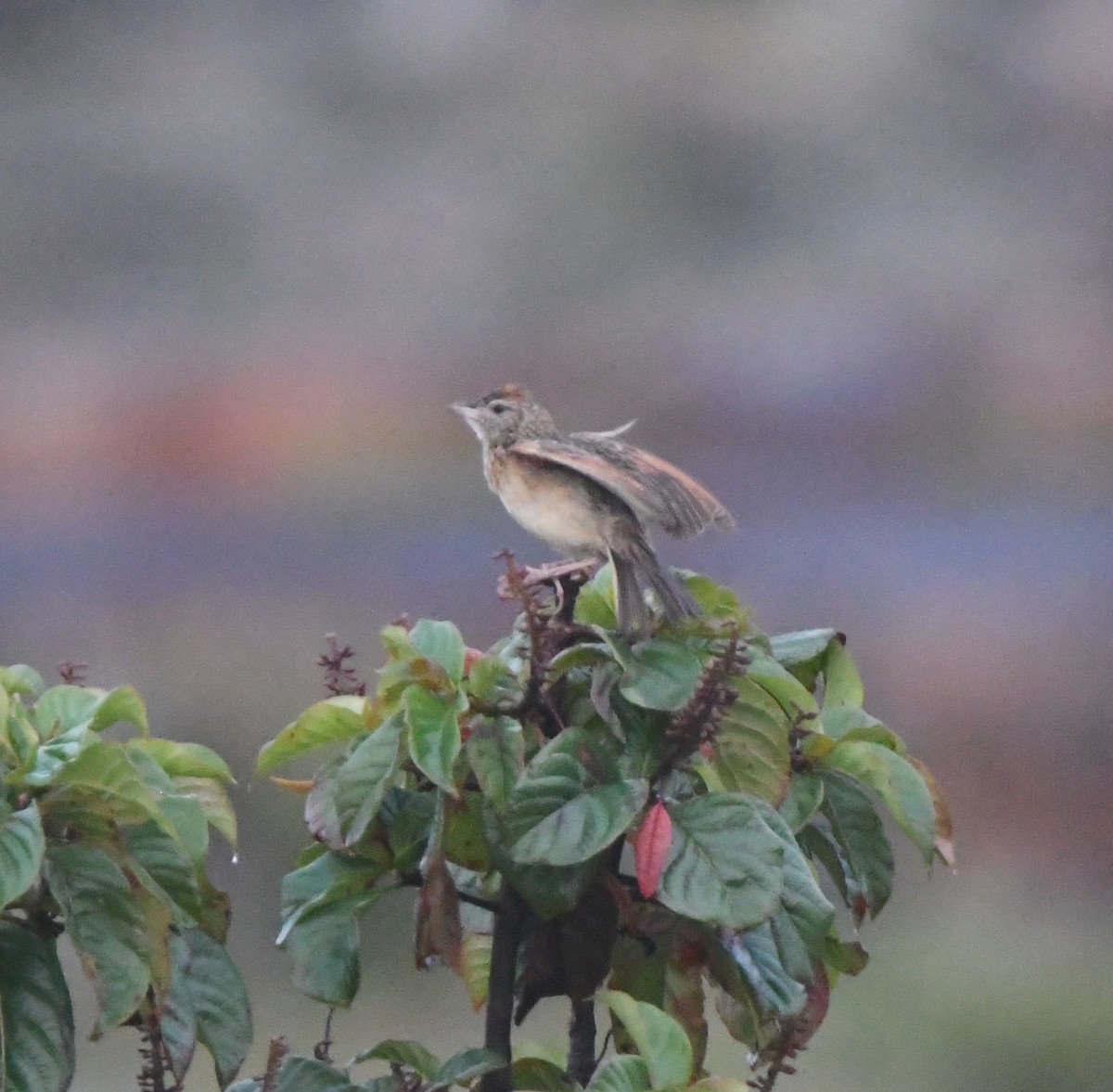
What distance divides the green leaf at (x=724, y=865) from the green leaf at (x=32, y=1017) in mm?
265

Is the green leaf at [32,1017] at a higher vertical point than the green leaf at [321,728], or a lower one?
lower

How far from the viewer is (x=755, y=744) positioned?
766 mm

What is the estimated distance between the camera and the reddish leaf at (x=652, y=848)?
0.69 m

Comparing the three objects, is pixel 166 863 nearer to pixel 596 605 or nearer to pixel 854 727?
pixel 596 605

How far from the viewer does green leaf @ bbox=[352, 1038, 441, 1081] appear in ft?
2.50

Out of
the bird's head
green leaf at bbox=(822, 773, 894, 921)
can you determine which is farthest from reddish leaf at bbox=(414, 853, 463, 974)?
the bird's head

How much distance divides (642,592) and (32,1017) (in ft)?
1.10

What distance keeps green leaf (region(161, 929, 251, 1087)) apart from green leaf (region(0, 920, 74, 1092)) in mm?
54

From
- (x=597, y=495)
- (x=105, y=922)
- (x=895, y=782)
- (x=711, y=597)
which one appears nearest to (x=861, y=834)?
(x=895, y=782)

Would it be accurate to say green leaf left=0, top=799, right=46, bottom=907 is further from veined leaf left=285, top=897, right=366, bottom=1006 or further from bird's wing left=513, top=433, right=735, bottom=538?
bird's wing left=513, top=433, right=735, bottom=538

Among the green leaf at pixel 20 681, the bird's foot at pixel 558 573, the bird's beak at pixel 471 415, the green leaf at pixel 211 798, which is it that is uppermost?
the bird's beak at pixel 471 415

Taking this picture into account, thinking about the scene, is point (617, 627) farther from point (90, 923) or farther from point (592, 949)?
point (90, 923)

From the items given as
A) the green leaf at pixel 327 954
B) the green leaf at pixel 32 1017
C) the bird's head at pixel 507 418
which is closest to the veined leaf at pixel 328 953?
the green leaf at pixel 327 954

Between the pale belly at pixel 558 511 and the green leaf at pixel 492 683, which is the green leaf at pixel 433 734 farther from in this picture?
the pale belly at pixel 558 511
